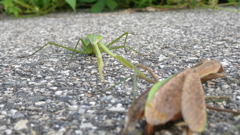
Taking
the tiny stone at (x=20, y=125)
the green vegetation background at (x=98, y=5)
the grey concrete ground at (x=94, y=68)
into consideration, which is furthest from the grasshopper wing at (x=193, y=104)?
the green vegetation background at (x=98, y=5)

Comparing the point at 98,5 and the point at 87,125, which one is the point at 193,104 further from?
the point at 98,5

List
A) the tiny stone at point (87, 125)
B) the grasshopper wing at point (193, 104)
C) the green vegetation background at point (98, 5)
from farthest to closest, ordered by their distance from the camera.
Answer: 1. the green vegetation background at point (98, 5)
2. the tiny stone at point (87, 125)
3. the grasshopper wing at point (193, 104)

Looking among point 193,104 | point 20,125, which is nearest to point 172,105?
point 193,104

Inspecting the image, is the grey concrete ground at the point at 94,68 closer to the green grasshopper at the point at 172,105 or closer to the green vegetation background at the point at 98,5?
the green grasshopper at the point at 172,105

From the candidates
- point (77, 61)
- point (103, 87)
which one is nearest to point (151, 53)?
point (77, 61)

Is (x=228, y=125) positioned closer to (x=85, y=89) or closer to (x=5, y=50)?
(x=85, y=89)
